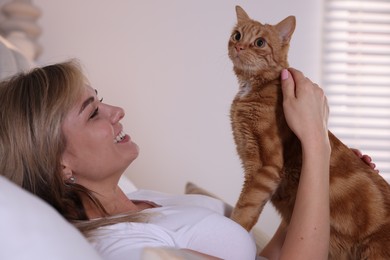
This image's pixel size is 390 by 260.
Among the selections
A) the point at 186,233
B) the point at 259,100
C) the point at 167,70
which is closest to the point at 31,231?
the point at 186,233

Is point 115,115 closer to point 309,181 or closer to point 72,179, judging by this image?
point 72,179

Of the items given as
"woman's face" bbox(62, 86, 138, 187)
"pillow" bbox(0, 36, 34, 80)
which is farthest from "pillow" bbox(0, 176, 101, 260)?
"pillow" bbox(0, 36, 34, 80)

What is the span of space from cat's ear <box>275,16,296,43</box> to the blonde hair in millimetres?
596

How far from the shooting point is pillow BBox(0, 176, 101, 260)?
684mm

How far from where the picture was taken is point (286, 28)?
1557 mm

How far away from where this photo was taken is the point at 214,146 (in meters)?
3.37

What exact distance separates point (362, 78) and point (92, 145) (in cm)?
260

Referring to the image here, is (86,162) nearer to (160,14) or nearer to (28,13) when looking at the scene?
(28,13)

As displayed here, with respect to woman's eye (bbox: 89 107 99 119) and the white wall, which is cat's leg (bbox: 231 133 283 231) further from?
the white wall

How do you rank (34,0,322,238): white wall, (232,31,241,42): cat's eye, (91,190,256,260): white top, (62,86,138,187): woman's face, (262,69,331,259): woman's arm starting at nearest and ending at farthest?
(91,190,256,260): white top → (262,69,331,259): woman's arm → (62,86,138,187): woman's face → (232,31,241,42): cat's eye → (34,0,322,238): white wall

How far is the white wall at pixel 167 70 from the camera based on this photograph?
3268 millimetres

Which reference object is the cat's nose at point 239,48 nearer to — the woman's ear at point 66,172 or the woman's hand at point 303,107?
the woman's hand at point 303,107

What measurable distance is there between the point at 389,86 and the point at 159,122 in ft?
4.85

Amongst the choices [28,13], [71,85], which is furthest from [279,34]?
[28,13]
